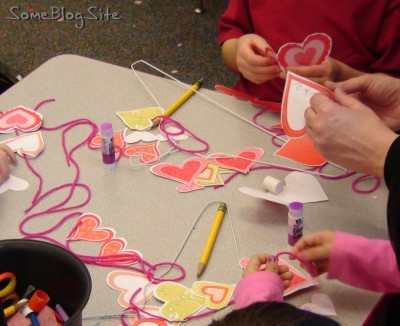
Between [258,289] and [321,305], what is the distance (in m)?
0.11

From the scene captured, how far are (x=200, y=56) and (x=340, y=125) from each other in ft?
6.05

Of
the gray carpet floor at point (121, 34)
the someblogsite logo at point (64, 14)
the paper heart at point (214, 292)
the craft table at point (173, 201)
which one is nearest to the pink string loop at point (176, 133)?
the craft table at point (173, 201)

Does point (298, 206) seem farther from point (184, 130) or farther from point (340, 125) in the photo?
point (184, 130)

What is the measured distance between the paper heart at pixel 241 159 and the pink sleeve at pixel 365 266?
296 mm

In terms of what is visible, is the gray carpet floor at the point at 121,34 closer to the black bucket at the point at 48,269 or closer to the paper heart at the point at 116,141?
the paper heart at the point at 116,141

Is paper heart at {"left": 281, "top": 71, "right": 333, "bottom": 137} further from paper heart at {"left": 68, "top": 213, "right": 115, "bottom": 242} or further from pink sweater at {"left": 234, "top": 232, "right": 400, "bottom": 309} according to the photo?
paper heart at {"left": 68, "top": 213, "right": 115, "bottom": 242}

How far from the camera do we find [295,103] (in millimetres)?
1243

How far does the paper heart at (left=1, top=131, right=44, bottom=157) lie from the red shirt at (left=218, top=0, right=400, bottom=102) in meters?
0.53

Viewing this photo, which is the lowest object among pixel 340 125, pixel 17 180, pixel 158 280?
pixel 158 280

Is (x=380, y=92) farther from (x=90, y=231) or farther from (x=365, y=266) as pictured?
(x=90, y=231)

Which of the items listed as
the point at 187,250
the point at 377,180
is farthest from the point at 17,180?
the point at 377,180

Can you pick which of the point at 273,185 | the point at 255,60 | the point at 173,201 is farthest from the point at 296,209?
the point at 255,60

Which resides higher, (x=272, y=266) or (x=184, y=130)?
(x=184, y=130)

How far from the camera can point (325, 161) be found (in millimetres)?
1248
